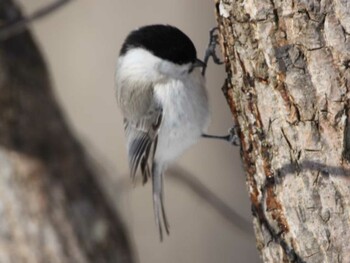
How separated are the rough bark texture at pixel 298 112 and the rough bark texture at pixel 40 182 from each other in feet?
4.92

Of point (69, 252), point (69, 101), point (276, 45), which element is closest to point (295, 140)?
point (276, 45)

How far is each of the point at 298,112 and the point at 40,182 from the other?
1.69 m

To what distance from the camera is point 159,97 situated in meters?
2.81

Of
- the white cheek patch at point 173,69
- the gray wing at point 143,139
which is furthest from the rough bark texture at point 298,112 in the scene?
the gray wing at point 143,139

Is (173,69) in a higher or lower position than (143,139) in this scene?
higher

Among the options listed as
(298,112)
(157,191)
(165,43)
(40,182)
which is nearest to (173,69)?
(165,43)

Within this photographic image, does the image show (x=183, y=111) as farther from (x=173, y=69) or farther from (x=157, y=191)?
(x=157, y=191)

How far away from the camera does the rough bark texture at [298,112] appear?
163 centimetres

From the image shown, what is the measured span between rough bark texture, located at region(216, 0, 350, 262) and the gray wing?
1096 mm

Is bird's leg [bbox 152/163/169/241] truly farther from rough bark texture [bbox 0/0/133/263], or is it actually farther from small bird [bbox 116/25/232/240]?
rough bark texture [bbox 0/0/133/263]

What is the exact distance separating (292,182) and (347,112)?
20cm

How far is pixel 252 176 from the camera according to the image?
1.83 meters

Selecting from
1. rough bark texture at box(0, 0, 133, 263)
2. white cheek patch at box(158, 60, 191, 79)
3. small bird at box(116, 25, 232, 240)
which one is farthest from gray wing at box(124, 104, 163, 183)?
rough bark texture at box(0, 0, 133, 263)

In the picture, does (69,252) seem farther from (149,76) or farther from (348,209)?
(348,209)
